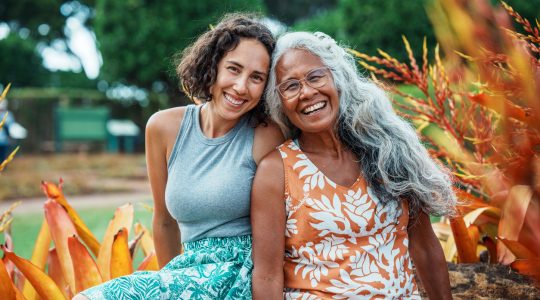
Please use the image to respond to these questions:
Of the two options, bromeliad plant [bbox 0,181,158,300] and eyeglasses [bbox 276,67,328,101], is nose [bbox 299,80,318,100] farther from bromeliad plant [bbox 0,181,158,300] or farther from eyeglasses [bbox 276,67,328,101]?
bromeliad plant [bbox 0,181,158,300]

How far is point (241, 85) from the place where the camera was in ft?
6.80

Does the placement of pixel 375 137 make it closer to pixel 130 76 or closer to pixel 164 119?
pixel 164 119

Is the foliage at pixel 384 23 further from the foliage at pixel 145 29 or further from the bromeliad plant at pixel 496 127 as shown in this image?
the bromeliad plant at pixel 496 127

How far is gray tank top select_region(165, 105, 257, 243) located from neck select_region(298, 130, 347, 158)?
0.19 metres

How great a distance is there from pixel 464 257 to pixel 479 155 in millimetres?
399

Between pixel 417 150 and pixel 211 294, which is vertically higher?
pixel 417 150

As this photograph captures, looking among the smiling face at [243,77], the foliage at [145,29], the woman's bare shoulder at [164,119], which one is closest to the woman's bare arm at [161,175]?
the woman's bare shoulder at [164,119]

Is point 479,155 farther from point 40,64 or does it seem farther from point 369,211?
point 40,64

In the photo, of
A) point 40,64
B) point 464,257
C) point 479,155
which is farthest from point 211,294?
point 40,64

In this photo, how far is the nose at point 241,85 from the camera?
2.07 metres

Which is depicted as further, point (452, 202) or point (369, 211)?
point (452, 202)

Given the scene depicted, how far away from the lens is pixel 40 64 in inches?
971

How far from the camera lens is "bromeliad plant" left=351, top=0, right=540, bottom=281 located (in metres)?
1.28

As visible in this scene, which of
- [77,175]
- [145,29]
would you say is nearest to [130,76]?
[145,29]
